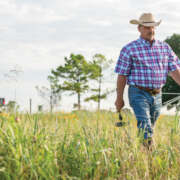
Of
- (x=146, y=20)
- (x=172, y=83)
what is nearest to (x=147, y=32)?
(x=146, y=20)

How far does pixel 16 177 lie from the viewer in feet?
8.54

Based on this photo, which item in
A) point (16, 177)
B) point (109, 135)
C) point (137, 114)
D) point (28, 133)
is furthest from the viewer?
point (137, 114)

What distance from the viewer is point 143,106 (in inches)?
163

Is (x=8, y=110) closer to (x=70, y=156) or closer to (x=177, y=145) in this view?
(x=70, y=156)

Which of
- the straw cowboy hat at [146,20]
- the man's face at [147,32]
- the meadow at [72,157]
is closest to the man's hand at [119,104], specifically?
the meadow at [72,157]

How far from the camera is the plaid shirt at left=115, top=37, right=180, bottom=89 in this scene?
424cm

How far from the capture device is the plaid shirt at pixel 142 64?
4.24 meters

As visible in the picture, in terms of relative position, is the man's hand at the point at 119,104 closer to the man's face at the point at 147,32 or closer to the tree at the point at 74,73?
the man's face at the point at 147,32

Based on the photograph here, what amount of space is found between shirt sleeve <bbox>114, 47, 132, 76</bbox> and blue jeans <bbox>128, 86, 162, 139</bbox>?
0.84 ft

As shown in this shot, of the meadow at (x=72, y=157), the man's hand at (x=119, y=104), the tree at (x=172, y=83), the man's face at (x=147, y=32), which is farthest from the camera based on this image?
the tree at (x=172, y=83)

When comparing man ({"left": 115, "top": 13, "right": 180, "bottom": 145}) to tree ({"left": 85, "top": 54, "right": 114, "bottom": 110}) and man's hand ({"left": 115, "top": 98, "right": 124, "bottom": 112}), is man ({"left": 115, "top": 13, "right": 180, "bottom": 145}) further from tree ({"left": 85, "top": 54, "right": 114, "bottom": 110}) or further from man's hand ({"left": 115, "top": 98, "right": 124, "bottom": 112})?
tree ({"left": 85, "top": 54, "right": 114, "bottom": 110})

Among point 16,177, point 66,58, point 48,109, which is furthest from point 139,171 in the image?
point 66,58

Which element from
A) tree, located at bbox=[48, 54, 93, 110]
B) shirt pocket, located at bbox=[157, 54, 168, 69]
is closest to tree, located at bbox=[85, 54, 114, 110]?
tree, located at bbox=[48, 54, 93, 110]

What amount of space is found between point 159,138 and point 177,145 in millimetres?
670
